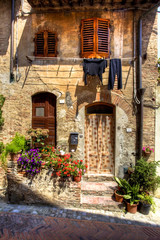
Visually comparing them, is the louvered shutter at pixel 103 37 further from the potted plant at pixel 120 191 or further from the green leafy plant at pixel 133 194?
the green leafy plant at pixel 133 194

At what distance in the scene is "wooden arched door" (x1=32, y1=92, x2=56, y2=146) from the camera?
6535 millimetres

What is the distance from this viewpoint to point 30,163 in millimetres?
5270

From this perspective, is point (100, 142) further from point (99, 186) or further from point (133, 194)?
point (133, 194)

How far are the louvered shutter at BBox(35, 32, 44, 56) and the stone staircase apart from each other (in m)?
Answer: 5.68

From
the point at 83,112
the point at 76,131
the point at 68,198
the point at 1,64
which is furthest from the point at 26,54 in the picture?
the point at 68,198

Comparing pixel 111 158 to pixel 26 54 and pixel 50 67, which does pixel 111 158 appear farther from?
pixel 26 54

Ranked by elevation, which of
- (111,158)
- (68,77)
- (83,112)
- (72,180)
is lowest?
(72,180)

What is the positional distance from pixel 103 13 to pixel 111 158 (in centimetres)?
614

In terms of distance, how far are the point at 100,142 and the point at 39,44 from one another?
500 centimetres

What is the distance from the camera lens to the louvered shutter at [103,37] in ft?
20.2

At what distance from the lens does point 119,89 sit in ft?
20.5

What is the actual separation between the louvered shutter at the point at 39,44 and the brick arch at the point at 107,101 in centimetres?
264

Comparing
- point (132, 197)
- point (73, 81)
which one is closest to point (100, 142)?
point (132, 197)

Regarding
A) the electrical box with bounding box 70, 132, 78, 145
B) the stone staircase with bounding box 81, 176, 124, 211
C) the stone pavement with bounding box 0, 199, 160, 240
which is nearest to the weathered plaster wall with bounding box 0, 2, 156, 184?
the electrical box with bounding box 70, 132, 78, 145
